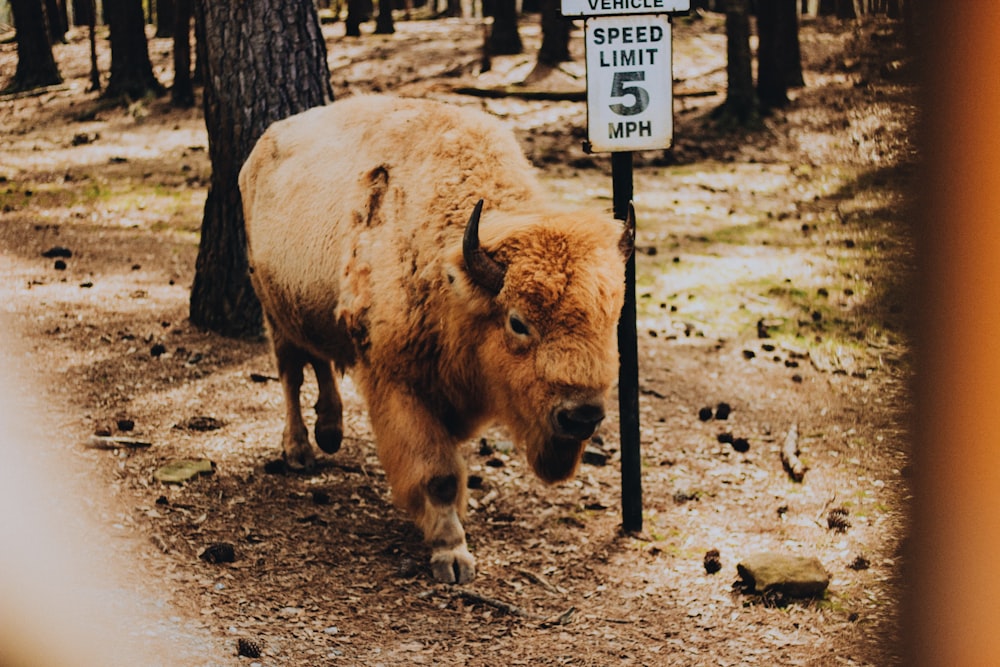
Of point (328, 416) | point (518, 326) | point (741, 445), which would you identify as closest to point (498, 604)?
point (518, 326)

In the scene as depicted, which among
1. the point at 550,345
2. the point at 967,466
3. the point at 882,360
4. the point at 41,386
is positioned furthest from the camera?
the point at 41,386

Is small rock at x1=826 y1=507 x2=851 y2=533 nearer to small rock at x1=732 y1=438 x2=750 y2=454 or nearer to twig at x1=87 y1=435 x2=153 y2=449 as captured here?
small rock at x1=732 y1=438 x2=750 y2=454

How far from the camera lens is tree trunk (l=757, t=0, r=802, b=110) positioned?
18688 millimetres

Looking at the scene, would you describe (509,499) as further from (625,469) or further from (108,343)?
(108,343)

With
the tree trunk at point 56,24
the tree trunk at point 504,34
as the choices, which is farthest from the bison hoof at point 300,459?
the tree trunk at point 56,24

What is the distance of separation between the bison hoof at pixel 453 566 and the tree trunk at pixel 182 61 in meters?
16.2

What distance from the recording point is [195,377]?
25.2ft

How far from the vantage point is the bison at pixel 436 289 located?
15.3ft

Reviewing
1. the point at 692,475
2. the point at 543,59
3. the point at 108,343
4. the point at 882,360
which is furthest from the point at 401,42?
the point at 882,360

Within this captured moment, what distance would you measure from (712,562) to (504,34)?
1995 centimetres

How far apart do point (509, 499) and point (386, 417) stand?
1367 millimetres

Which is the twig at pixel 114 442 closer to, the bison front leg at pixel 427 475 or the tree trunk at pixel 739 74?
the bison front leg at pixel 427 475

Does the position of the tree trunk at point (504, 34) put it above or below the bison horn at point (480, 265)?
above

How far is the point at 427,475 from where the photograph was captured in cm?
Result: 530
